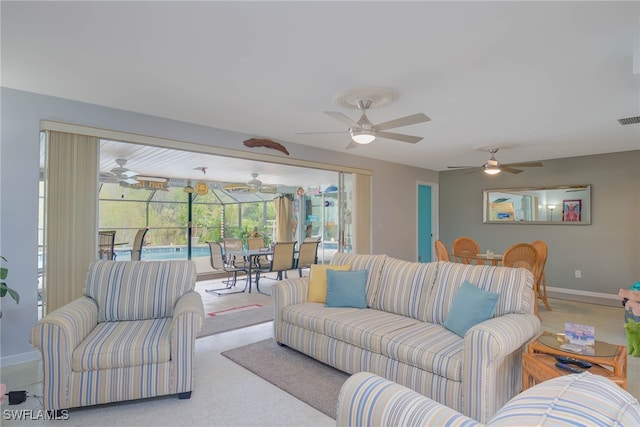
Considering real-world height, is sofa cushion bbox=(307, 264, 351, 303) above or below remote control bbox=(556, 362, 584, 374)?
above

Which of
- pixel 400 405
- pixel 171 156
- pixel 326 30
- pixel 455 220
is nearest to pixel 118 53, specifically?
pixel 326 30

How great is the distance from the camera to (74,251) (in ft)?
10.8

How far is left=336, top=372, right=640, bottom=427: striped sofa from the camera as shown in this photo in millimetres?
745

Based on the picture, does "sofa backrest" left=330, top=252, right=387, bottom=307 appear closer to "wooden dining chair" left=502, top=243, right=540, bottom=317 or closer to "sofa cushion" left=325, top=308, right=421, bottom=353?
"sofa cushion" left=325, top=308, right=421, bottom=353

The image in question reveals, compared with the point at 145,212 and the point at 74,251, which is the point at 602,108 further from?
the point at 145,212

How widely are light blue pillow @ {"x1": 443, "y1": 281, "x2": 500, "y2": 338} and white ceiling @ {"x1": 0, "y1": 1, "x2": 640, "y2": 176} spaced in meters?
1.63

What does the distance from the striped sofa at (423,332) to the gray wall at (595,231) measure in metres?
4.54

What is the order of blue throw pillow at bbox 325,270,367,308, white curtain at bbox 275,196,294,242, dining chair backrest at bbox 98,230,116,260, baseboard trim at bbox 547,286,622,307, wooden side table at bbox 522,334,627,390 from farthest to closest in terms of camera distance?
white curtain at bbox 275,196,294,242 → dining chair backrest at bbox 98,230,116,260 → baseboard trim at bbox 547,286,622,307 → blue throw pillow at bbox 325,270,367,308 → wooden side table at bbox 522,334,627,390

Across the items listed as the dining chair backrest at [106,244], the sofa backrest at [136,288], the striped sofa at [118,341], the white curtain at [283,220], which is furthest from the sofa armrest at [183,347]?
the white curtain at [283,220]

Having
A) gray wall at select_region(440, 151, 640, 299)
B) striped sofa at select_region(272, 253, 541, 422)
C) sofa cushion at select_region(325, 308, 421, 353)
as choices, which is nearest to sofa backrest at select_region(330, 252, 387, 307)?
striped sofa at select_region(272, 253, 541, 422)

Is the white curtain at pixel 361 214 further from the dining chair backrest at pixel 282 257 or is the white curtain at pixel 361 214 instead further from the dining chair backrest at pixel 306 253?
the dining chair backrest at pixel 282 257

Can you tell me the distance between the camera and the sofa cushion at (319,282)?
3355mm

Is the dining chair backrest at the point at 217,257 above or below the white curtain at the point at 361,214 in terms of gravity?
below

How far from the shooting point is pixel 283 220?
10188 millimetres
